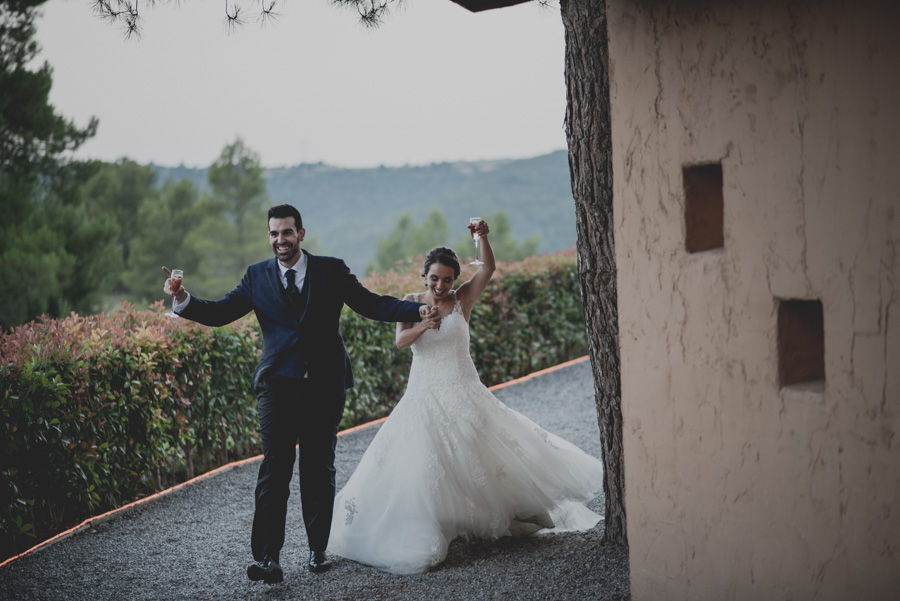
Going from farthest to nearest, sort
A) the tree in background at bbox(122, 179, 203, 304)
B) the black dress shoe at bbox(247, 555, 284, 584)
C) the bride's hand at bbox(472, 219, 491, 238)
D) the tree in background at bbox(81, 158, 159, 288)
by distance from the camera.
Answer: the tree in background at bbox(81, 158, 159, 288) < the tree in background at bbox(122, 179, 203, 304) < the bride's hand at bbox(472, 219, 491, 238) < the black dress shoe at bbox(247, 555, 284, 584)

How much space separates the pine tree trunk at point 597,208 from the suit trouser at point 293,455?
1435 mm

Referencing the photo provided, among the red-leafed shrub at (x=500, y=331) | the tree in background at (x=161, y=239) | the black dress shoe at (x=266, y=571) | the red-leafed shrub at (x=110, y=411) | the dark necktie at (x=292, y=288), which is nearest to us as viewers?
the black dress shoe at (x=266, y=571)

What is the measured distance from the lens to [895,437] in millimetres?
2664

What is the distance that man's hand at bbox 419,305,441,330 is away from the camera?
4.67m

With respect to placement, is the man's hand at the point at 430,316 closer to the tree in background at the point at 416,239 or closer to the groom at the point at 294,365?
the groom at the point at 294,365

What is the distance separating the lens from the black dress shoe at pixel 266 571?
4.24 metres

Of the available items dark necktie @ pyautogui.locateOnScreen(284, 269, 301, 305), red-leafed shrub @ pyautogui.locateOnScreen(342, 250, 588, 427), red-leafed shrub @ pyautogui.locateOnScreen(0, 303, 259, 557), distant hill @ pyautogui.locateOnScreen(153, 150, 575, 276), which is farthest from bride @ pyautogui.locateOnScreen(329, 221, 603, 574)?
distant hill @ pyautogui.locateOnScreen(153, 150, 575, 276)

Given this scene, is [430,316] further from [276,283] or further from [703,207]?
[703,207]

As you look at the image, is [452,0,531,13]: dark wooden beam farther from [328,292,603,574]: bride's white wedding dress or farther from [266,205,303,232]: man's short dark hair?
[328,292,603,574]: bride's white wedding dress

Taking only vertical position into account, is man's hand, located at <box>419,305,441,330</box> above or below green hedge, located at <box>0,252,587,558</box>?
above

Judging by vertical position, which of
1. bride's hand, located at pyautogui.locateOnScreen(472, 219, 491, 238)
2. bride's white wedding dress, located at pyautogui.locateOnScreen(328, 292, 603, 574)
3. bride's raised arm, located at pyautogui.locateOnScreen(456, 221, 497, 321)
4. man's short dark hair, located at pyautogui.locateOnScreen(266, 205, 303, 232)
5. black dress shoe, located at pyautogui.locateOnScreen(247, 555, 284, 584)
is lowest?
black dress shoe, located at pyautogui.locateOnScreen(247, 555, 284, 584)

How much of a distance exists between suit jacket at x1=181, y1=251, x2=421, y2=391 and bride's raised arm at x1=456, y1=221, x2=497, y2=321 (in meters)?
0.46

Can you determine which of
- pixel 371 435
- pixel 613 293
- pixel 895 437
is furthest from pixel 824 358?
pixel 371 435

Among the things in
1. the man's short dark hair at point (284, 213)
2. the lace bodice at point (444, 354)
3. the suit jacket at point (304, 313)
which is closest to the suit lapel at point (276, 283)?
the suit jacket at point (304, 313)
